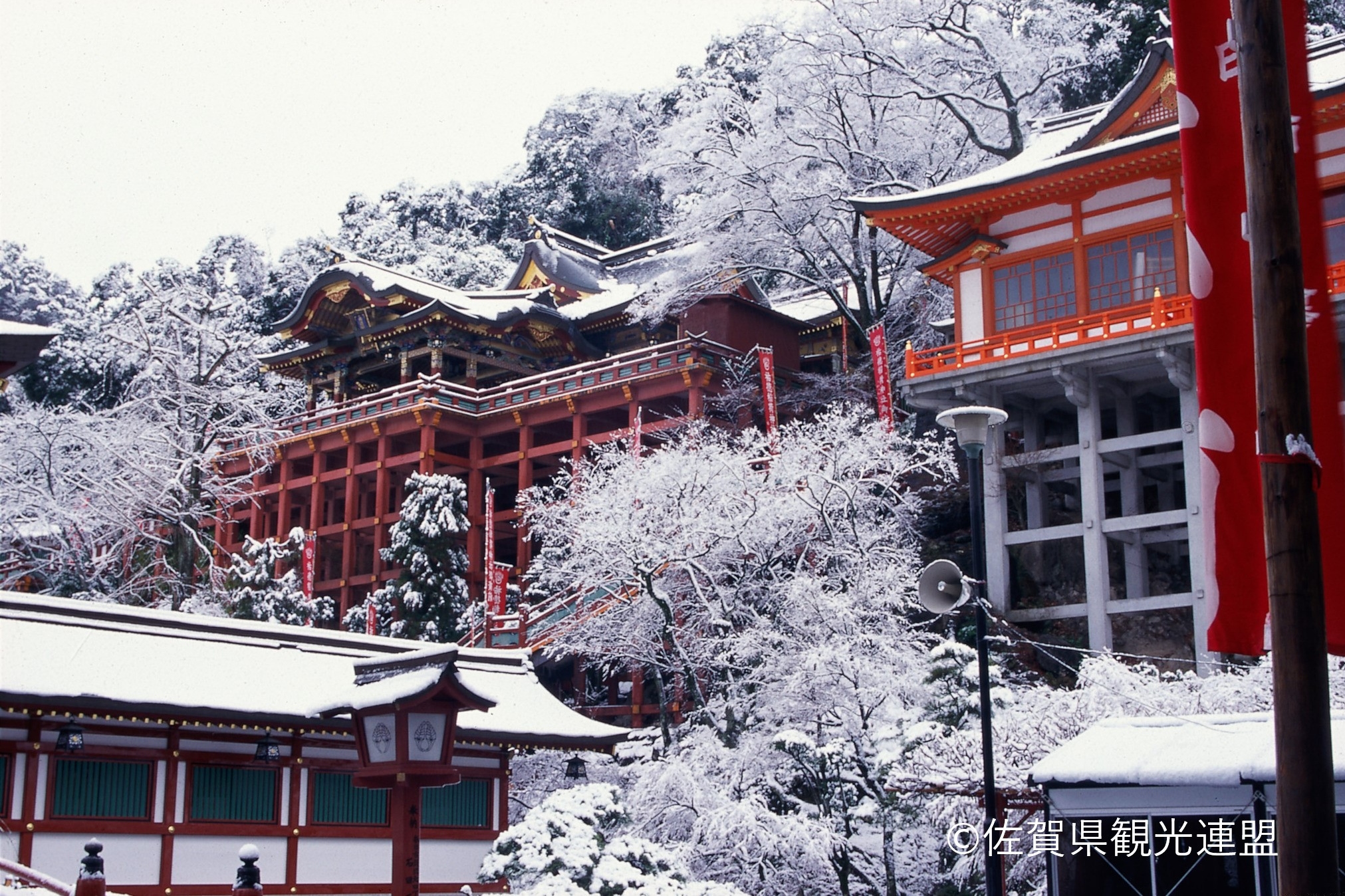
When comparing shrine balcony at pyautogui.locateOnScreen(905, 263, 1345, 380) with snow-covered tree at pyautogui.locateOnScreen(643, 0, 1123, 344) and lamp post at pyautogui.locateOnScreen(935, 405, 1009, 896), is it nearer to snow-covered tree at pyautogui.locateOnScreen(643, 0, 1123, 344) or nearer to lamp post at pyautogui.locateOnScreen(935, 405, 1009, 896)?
snow-covered tree at pyautogui.locateOnScreen(643, 0, 1123, 344)

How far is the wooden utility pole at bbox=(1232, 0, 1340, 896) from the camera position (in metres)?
4.36

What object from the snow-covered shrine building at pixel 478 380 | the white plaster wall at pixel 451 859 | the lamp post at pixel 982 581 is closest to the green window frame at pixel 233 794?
the white plaster wall at pixel 451 859

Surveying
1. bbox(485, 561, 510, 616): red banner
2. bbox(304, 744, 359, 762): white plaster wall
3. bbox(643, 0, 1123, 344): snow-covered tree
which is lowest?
bbox(304, 744, 359, 762): white plaster wall

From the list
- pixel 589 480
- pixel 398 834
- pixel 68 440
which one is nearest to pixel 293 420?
pixel 68 440

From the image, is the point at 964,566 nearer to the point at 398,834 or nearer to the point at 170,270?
the point at 398,834

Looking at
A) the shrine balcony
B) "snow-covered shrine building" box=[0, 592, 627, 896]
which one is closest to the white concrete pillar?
the shrine balcony

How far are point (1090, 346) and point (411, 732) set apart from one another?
14.5m

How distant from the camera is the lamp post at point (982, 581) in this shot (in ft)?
36.3

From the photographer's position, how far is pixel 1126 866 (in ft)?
45.0

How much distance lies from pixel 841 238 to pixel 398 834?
22.6 metres

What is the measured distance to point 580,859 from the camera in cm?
1453

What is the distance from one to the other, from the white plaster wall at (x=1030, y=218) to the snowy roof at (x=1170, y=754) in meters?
14.7

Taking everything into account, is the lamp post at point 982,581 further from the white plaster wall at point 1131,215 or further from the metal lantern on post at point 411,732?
the white plaster wall at point 1131,215

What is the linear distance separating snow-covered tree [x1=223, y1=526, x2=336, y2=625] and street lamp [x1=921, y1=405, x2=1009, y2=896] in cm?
1806
